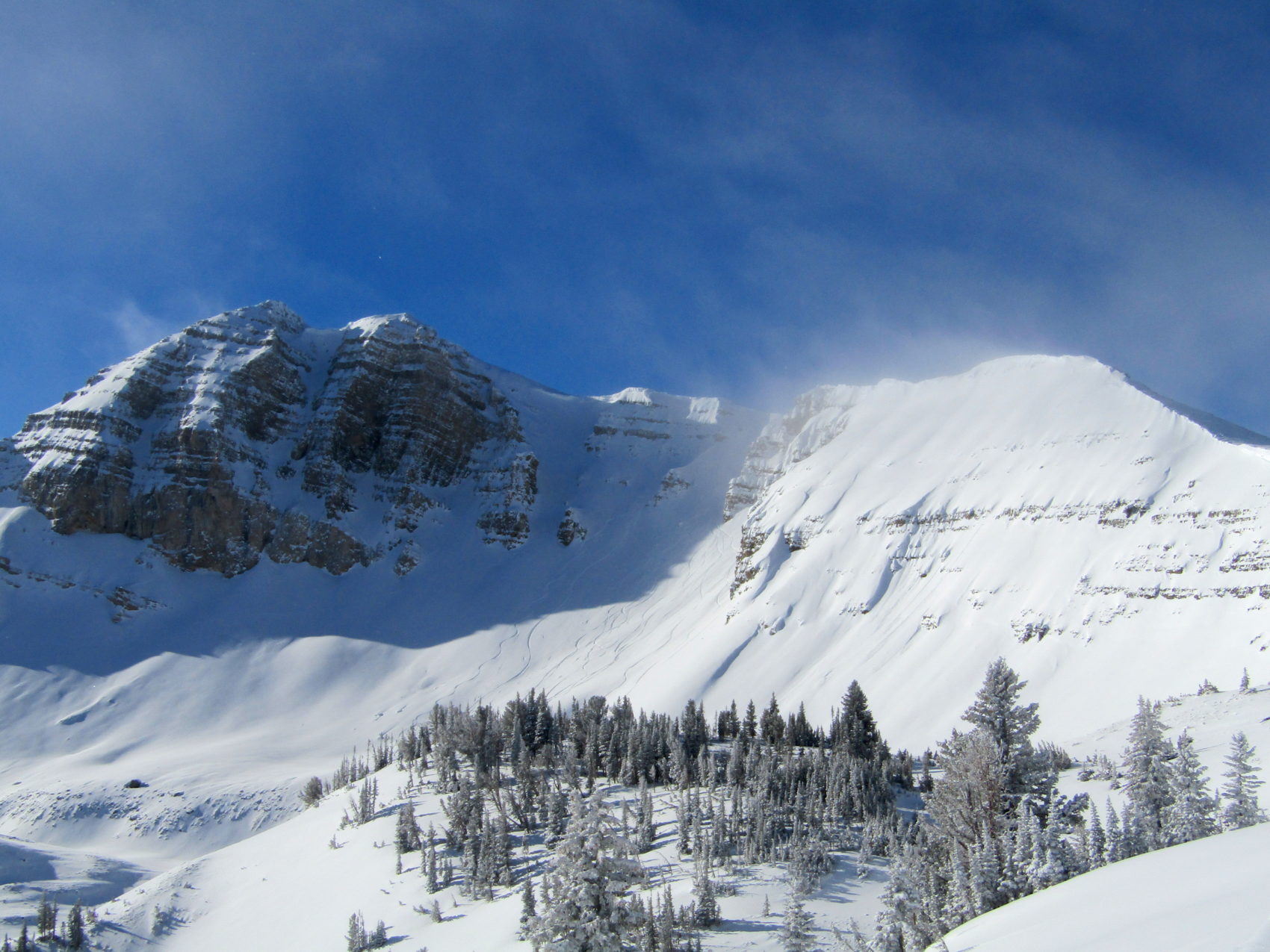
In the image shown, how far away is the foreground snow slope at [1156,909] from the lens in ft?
25.0

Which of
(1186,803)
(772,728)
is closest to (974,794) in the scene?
(1186,803)

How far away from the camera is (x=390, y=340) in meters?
157

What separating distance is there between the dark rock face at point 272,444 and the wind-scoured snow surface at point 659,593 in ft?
3.92

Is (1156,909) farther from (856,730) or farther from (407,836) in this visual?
(856,730)

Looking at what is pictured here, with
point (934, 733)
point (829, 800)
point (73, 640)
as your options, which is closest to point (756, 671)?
point (934, 733)

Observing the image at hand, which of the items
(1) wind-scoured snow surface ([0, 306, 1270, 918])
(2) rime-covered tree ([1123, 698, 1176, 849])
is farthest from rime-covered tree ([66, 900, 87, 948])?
(2) rime-covered tree ([1123, 698, 1176, 849])

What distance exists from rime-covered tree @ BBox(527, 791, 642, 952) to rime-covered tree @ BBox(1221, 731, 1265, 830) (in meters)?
15.4

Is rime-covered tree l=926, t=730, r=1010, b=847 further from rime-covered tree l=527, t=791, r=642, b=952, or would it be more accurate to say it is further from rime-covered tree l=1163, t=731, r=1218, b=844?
rime-covered tree l=527, t=791, r=642, b=952

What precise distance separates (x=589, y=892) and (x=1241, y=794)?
1813 cm

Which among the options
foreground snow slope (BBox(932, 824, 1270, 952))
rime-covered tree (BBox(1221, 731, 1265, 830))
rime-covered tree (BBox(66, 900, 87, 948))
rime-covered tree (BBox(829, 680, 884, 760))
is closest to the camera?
foreground snow slope (BBox(932, 824, 1270, 952))

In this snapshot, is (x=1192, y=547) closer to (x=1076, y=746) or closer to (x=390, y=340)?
(x=1076, y=746)

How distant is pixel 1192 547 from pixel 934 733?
91.2 ft

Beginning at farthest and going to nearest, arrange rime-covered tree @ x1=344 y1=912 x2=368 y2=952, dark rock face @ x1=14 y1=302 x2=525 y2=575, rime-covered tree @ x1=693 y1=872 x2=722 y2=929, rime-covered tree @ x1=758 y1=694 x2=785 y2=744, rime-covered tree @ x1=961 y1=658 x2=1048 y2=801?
dark rock face @ x1=14 y1=302 x2=525 y2=575 < rime-covered tree @ x1=758 y1=694 x2=785 y2=744 < rime-covered tree @ x1=344 y1=912 x2=368 y2=952 < rime-covered tree @ x1=693 y1=872 x2=722 y2=929 < rime-covered tree @ x1=961 y1=658 x2=1048 y2=801

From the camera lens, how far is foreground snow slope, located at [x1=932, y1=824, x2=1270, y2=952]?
25.0ft
